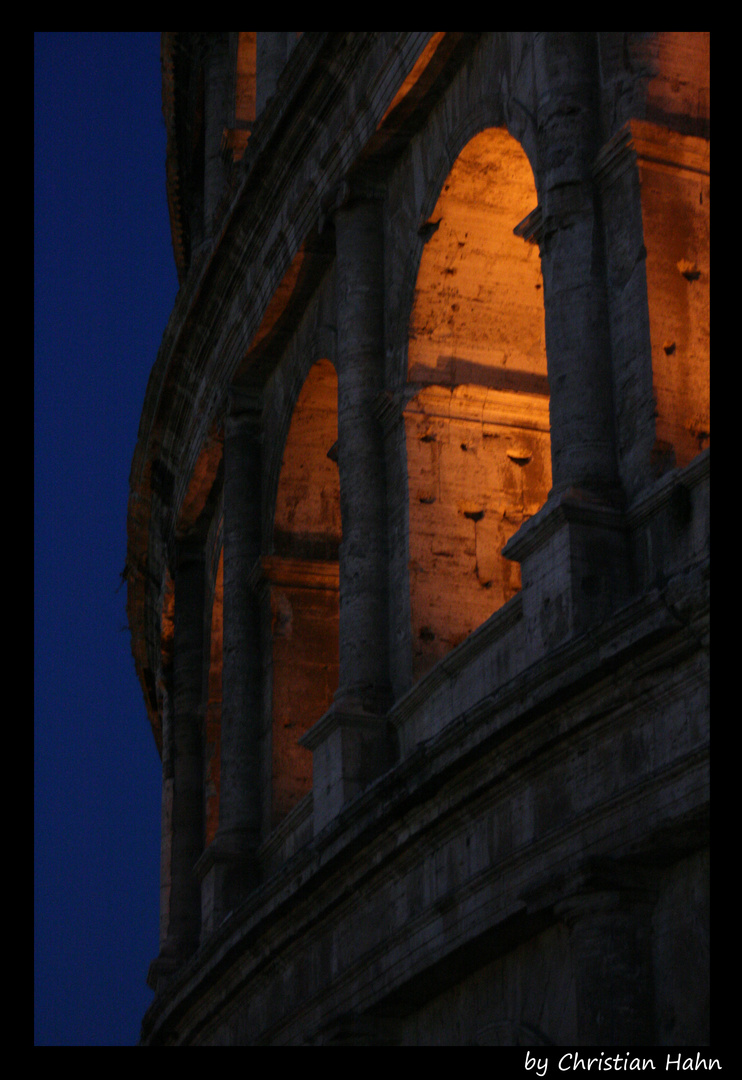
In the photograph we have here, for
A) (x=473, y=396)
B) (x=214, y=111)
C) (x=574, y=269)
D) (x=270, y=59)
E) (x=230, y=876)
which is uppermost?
(x=214, y=111)

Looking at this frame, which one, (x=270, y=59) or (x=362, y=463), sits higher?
(x=270, y=59)

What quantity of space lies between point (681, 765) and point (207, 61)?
1608cm

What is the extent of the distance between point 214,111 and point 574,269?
1257cm

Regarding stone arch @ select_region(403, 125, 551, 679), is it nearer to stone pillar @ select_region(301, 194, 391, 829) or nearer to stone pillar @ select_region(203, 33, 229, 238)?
stone pillar @ select_region(301, 194, 391, 829)

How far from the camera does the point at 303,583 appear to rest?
15617mm

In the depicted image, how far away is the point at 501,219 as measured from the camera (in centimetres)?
1301

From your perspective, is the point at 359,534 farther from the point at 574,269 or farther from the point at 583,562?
the point at 583,562

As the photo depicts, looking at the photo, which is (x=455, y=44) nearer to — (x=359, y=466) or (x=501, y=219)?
(x=501, y=219)

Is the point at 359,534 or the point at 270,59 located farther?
the point at 270,59

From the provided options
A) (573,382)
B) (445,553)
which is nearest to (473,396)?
(445,553)

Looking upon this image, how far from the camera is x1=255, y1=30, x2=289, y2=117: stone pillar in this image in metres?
18.7

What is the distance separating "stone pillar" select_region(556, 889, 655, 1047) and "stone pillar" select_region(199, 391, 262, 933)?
6.35 m

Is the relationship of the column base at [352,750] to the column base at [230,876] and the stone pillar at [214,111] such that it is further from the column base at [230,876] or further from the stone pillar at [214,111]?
the stone pillar at [214,111]

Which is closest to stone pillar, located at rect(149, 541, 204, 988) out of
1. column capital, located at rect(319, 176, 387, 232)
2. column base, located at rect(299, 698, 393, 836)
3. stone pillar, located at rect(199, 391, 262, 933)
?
stone pillar, located at rect(199, 391, 262, 933)
